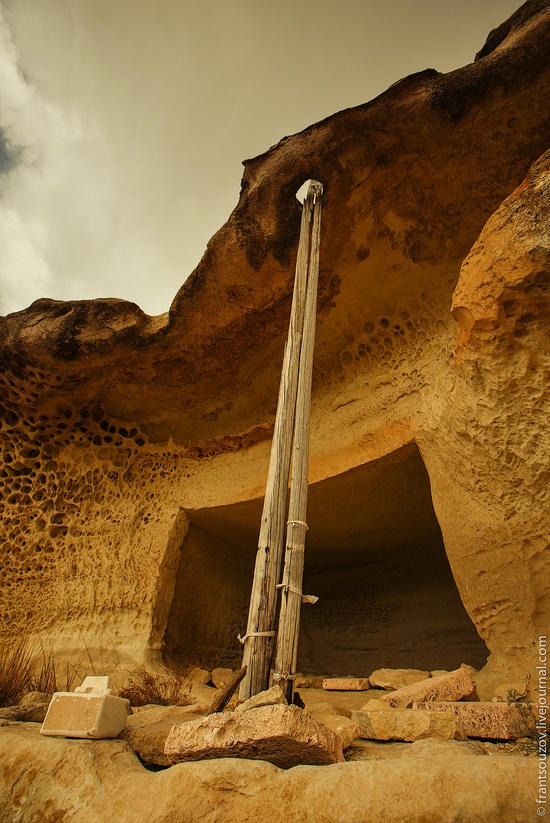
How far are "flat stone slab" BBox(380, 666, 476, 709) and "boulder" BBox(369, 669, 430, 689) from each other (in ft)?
2.75

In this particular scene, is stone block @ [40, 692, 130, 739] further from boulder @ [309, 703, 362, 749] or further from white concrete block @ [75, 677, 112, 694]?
boulder @ [309, 703, 362, 749]

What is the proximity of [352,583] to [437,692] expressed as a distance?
12.2 ft

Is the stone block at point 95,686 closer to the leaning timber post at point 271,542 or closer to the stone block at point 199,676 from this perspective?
the leaning timber post at point 271,542

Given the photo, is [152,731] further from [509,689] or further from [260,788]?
[509,689]

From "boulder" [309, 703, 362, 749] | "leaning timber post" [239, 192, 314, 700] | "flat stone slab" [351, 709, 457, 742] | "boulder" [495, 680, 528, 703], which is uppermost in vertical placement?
"leaning timber post" [239, 192, 314, 700]

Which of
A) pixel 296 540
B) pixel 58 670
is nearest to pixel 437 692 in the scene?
pixel 296 540

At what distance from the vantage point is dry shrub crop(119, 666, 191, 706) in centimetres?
331

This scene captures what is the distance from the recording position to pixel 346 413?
15.4 ft

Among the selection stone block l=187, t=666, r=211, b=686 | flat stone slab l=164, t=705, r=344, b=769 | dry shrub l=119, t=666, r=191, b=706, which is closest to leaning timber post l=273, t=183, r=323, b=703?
flat stone slab l=164, t=705, r=344, b=769

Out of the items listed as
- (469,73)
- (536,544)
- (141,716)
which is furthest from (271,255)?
(141,716)

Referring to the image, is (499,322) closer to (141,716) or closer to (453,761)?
(453,761)

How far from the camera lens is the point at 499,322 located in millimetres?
2973

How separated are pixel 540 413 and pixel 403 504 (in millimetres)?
2213

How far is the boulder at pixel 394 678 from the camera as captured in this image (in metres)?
3.61
